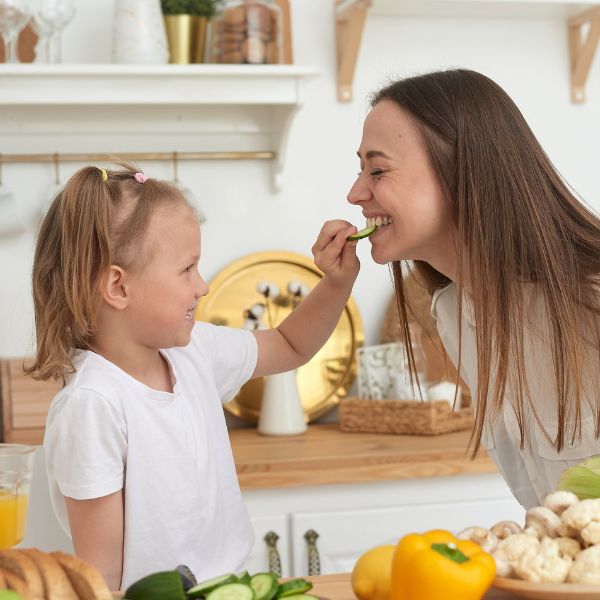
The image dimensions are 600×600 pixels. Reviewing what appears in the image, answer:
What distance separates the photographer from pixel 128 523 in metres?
1.18

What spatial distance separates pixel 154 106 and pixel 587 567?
1.80 meters

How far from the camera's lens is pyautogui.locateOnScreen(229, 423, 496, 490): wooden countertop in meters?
1.93

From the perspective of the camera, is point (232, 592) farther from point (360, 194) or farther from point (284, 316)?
point (284, 316)

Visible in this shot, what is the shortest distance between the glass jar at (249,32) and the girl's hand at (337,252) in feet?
2.75

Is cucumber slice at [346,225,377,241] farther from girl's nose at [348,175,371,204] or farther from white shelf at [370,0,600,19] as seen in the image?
white shelf at [370,0,600,19]

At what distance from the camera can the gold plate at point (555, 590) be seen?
2.46ft

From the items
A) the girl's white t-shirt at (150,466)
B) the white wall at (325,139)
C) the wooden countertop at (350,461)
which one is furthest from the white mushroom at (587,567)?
the white wall at (325,139)

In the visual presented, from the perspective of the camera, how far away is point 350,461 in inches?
77.3

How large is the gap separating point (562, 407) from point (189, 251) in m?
0.51

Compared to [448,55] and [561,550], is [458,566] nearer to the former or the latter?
[561,550]

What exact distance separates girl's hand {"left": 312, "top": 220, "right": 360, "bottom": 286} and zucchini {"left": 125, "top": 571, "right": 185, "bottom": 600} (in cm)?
71

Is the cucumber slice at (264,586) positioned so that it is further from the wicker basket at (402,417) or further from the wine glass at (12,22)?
the wine glass at (12,22)

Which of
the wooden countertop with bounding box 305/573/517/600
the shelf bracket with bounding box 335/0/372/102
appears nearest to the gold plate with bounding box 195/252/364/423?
the shelf bracket with bounding box 335/0/372/102

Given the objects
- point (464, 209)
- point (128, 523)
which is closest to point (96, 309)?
point (128, 523)
